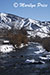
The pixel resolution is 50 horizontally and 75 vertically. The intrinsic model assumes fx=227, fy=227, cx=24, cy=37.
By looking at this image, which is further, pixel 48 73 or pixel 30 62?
pixel 30 62

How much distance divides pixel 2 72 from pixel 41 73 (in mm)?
4653

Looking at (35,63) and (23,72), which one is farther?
(35,63)

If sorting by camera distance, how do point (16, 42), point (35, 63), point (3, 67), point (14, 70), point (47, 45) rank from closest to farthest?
point (14, 70), point (3, 67), point (35, 63), point (47, 45), point (16, 42)

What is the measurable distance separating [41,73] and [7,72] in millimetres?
4029

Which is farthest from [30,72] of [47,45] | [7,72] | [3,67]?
[47,45]

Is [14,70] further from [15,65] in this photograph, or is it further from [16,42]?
[16,42]

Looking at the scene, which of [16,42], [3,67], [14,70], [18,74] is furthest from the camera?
[16,42]

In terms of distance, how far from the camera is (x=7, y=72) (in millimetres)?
26734

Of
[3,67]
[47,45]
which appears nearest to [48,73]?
[3,67]

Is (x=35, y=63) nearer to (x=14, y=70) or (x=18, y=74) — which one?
(x=14, y=70)

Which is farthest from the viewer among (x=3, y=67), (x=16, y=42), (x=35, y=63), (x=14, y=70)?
(x=16, y=42)

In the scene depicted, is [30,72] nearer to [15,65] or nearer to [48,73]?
[48,73]

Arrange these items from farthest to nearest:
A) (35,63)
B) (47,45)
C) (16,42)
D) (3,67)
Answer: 1. (16,42)
2. (47,45)
3. (35,63)
4. (3,67)

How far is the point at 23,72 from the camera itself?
26625 millimetres
